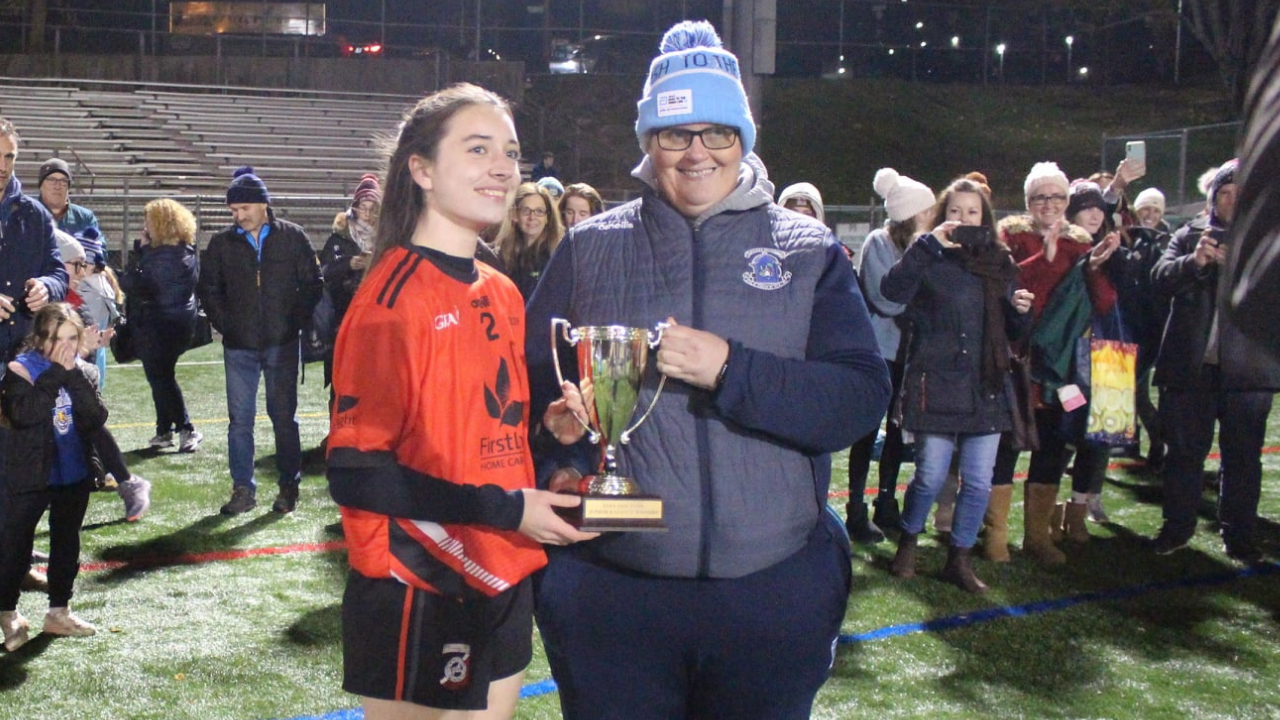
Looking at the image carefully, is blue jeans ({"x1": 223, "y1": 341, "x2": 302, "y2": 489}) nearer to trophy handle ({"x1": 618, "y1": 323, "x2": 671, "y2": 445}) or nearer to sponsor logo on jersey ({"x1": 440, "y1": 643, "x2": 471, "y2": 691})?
sponsor logo on jersey ({"x1": 440, "y1": 643, "x2": 471, "y2": 691})

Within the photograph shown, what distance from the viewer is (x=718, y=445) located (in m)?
2.26

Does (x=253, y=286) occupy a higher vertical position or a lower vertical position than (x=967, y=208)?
lower

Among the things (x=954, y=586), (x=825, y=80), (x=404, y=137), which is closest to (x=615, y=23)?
(x=825, y=80)

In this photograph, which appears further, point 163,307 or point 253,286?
point 163,307

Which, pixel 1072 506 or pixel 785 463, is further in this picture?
pixel 1072 506

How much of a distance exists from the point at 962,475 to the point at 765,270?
12.8 ft

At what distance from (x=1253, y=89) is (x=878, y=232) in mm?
6115

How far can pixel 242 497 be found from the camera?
7.35 meters

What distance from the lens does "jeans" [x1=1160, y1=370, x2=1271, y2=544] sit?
6.46m

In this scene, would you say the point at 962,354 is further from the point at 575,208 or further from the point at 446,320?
the point at 446,320

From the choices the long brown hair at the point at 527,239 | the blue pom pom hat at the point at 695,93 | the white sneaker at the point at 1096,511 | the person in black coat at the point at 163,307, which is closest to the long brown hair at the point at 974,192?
the long brown hair at the point at 527,239

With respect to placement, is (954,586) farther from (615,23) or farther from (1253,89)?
(615,23)

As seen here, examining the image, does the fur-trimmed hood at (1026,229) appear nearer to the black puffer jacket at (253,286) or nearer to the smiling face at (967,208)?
the smiling face at (967,208)

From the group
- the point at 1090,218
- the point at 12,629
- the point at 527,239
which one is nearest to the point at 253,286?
the point at 527,239
